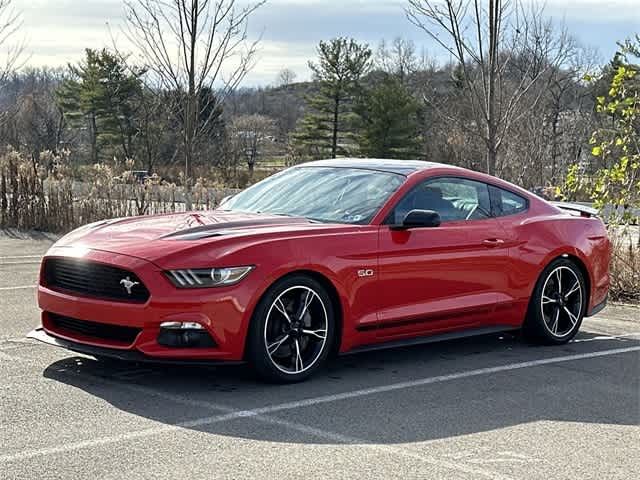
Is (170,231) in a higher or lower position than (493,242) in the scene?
higher

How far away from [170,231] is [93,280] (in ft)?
2.04

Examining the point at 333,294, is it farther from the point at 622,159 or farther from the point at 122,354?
the point at 622,159

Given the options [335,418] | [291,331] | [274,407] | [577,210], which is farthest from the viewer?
[577,210]

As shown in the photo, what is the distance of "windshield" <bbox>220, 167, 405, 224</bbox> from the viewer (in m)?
7.04

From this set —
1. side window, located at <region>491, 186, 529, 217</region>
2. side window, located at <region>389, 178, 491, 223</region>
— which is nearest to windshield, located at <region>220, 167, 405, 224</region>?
side window, located at <region>389, 178, 491, 223</region>

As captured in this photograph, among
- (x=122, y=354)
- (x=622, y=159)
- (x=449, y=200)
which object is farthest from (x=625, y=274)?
(x=122, y=354)

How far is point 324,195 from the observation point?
24.0ft

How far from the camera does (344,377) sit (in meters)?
6.60

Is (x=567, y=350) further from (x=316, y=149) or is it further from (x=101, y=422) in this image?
(x=316, y=149)

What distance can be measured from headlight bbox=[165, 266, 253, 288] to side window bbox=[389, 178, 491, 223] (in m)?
1.47

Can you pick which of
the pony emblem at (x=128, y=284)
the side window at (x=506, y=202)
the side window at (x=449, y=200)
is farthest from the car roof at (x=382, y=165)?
the pony emblem at (x=128, y=284)

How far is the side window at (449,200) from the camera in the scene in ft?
23.5

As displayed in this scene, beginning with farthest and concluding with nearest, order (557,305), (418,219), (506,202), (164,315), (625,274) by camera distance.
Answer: (625,274), (557,305), (506,202), (418,219), (164,315)

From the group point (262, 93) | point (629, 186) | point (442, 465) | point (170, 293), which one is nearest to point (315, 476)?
point (442, 465)
